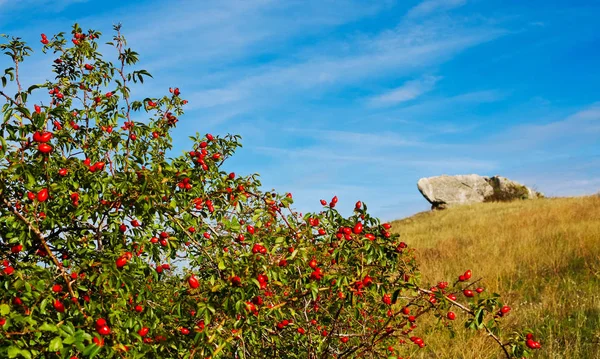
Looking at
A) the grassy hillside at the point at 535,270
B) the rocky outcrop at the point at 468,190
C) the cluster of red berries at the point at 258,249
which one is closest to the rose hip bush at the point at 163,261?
the cluster of red berries at the point at 258,249

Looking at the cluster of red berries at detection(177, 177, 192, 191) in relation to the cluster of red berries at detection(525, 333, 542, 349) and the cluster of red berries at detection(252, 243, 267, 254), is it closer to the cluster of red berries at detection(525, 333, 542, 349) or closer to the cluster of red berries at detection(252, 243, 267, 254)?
the cluster of red berries at detection(252, 243, 267, 254)

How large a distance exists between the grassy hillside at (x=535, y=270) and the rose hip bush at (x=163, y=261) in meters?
1.93

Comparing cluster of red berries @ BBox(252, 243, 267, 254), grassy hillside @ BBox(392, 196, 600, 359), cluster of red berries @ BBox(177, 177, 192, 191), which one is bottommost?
grassy hillside @ BBox(392, 196, 600, 359)

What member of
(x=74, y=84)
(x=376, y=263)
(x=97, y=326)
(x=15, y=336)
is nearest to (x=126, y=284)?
(x=97, y=326)

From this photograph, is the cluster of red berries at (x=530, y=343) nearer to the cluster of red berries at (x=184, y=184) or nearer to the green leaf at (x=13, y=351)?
the cluster of red berries at (x=184, y=184)

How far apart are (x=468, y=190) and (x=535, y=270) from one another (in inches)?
693

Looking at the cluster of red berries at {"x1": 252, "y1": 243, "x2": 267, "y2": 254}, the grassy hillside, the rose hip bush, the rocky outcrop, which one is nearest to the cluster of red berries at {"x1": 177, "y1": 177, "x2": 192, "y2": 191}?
the rose hip bush

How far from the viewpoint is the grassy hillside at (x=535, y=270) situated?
5.36 m

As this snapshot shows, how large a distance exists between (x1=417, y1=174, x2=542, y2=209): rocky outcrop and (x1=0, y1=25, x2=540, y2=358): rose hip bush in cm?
2136

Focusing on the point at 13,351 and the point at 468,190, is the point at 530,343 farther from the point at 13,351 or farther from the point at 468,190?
the point at 468,190

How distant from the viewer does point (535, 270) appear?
8.20 meters

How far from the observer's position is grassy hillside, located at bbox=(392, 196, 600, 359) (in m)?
5.36

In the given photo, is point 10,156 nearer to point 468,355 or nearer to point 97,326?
point 97,326

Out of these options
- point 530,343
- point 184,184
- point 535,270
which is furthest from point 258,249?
point 535,270
